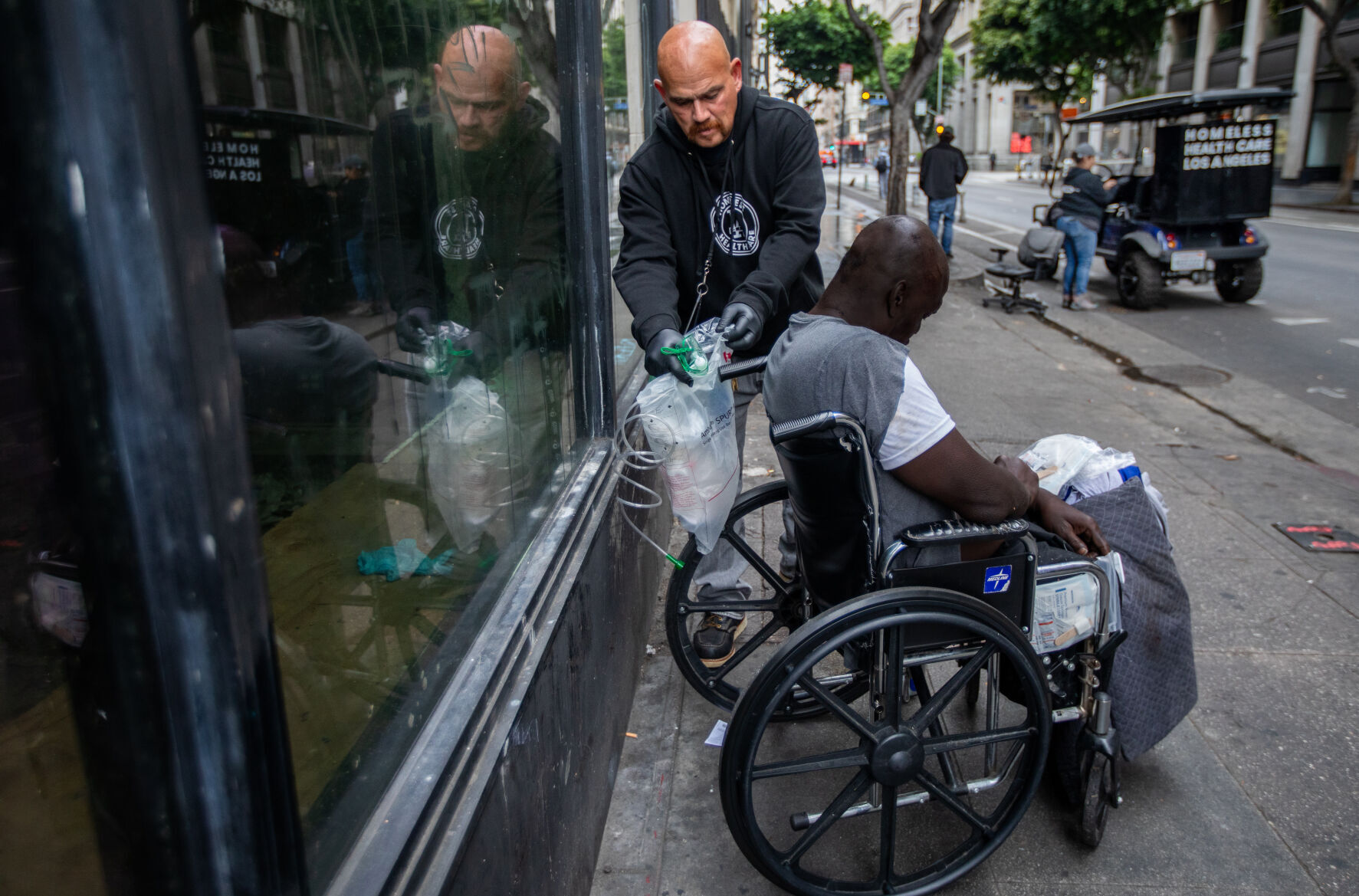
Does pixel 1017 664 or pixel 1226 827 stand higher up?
pixel 1017 664

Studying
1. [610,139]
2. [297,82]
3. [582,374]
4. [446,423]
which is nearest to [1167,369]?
[610,139]

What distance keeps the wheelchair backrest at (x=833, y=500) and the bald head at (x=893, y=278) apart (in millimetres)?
321

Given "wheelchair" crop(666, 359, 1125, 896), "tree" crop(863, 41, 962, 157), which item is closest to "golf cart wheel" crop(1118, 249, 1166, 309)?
"wheelchair" crop(666, 359, 1125, 896)

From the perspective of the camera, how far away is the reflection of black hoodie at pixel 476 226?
178 centimetres

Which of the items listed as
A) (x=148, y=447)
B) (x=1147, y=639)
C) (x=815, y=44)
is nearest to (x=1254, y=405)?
(x=1147, y=639)

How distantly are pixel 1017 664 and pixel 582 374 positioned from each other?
5.20 ft

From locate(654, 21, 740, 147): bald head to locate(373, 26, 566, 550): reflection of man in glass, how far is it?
378 millimetres

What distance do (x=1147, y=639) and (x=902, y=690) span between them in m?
0.74

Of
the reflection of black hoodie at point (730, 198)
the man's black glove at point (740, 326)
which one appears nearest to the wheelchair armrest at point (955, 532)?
the man's black glove at point (740, 326)

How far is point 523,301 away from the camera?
2.55 meters

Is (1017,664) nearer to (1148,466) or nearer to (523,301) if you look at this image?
(523,301)

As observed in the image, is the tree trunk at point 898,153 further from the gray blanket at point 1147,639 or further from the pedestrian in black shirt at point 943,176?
the gray blanket at point 1147,639

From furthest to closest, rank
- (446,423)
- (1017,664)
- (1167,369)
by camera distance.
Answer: (1167,369) → (1017,664) → (446,423)

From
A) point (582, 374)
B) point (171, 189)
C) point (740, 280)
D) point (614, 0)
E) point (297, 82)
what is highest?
point (614, 0)
